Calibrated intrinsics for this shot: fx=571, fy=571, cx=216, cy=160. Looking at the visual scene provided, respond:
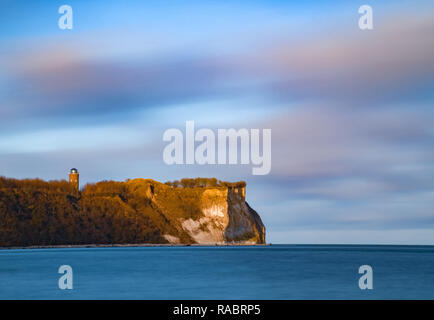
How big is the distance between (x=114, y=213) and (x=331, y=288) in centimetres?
15868

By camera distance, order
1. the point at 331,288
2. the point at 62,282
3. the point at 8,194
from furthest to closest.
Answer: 1. the point at 8,194
2. the point at 62,282
3. the point at 331,288

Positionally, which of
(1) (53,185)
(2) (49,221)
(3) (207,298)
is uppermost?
(1) (53,185)

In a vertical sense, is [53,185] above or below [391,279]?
above

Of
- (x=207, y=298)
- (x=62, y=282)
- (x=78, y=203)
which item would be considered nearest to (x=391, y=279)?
(x=207, y=298)

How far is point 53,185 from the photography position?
621ft
